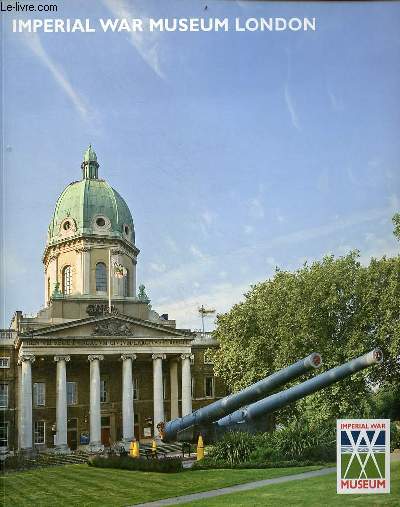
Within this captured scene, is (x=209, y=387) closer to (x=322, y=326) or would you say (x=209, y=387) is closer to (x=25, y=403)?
(x=322, y=326)

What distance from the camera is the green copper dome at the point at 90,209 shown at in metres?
16.0

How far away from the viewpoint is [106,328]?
18.8 m

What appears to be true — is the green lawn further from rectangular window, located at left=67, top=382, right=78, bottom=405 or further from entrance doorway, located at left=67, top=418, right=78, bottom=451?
rectangular window, located at left=67, top=382, right=78, bottom=405

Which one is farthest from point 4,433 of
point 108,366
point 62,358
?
point 62,358

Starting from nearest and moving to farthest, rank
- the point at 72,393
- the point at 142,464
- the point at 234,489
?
the point at 234,489
the point at 142,464
the point at 72,393

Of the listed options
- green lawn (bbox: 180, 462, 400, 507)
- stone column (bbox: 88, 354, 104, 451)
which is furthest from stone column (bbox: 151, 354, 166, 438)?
green lawn (bbox: 180, 462, 400, 507)

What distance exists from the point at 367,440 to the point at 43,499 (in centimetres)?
559

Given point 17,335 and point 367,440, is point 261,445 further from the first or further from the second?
point 17,335

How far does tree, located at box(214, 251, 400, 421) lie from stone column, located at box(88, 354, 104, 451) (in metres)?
2.70

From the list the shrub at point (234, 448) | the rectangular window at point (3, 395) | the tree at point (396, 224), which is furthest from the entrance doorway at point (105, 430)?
the tree at point (396, 224)

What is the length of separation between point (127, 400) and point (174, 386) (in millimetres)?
1104

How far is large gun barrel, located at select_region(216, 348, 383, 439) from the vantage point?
16.2 metres

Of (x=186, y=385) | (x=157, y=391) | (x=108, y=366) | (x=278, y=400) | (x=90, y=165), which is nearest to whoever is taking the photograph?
(x=90, y=165)

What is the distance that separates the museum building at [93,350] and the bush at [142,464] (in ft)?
→ 2.99
